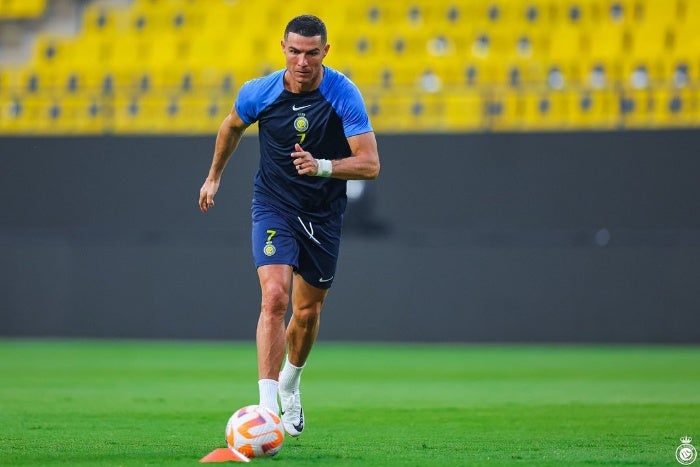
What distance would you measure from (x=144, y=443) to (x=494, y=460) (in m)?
1.93

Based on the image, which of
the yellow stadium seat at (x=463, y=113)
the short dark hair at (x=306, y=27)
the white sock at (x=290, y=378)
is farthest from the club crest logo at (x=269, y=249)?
the yellow stadium seat at (x=463, y=113)

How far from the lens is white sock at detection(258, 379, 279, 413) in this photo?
6.30 meters

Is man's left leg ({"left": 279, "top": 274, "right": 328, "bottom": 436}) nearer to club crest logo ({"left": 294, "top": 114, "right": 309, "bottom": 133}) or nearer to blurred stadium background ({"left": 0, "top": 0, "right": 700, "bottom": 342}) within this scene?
club crest logo ({"left": 294, "top": 114, "right": 309, "bottom": 133})

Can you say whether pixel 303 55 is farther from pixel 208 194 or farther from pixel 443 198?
pixel 443 198

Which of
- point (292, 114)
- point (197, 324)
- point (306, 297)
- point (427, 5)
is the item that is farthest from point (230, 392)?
point (427, 5)

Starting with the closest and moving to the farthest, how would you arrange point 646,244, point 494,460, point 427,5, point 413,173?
point 494,460
point 646,244
point 413,173
point 427,5

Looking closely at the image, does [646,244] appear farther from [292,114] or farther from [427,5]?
[292,114]

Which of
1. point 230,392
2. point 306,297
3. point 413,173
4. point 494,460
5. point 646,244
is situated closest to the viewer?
point 494,460

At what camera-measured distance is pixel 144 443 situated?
673 cm

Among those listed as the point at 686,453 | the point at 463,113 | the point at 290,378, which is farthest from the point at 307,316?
the point at 463,113

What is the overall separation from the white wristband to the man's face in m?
0.52

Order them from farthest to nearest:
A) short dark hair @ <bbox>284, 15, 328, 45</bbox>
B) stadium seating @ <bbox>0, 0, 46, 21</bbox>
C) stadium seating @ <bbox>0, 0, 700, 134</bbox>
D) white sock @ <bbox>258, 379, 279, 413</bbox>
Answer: stadium seating @ <bbox>0, 0, 46, 21</bbox> → stadium seating @ <bbox>0, 0, 700, 134</bbox> → short dark hair @ <bbox>284, 15, 328, 45</bbox> → white sock @ <bbox>258, 379, 279, 413</bbox>

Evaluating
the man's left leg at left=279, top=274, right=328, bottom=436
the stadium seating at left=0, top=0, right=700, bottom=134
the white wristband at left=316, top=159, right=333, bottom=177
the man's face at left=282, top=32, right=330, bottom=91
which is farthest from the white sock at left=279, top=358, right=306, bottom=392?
the stadium seating at left=0, top=0, right=700, bottom=134

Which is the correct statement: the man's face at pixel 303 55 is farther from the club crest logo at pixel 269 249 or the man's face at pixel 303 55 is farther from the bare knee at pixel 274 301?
the bare knee at pixel 274 301
